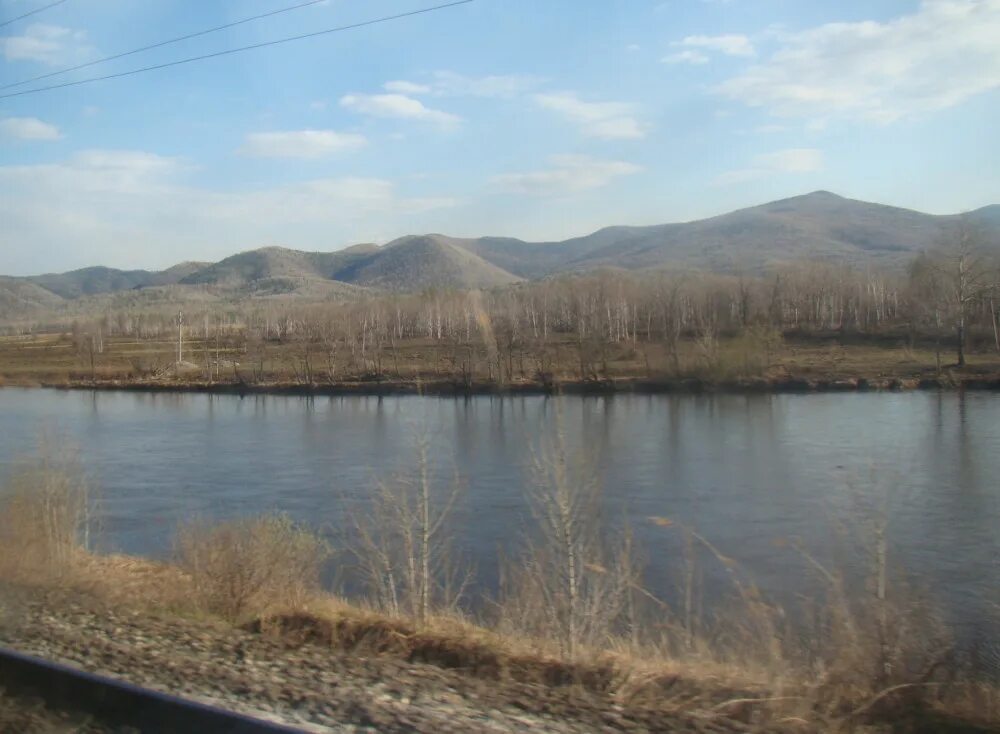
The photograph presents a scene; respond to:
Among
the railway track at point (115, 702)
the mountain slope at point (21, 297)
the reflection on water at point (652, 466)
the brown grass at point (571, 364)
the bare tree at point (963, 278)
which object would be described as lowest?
the reflection on water at point (652, 466)

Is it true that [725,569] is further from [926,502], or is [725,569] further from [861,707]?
[861,707]

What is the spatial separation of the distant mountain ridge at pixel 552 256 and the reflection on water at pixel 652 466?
5681 centimetres

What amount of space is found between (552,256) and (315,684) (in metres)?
164

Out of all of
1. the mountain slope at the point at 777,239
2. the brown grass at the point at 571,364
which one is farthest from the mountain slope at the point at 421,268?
the brown grass at the point at 571,364

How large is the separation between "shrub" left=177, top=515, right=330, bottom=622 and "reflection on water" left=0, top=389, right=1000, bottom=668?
86.4 inches

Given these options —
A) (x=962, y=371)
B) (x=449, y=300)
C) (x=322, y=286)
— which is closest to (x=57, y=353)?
(x=449, y=300)

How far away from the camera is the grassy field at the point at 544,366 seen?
2898 cm

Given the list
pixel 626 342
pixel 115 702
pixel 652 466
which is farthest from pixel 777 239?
pixel 115 702

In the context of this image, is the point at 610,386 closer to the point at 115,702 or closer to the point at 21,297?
the point at 115,702

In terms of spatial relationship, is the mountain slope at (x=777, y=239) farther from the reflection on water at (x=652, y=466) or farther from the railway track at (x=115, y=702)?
the railway track at (x=115, y=702)

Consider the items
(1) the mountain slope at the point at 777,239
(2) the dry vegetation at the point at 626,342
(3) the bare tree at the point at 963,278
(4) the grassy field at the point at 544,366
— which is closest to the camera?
(4) the grassy field at the point at 544,366

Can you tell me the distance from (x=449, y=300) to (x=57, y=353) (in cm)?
2536

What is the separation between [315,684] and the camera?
12.5 ft

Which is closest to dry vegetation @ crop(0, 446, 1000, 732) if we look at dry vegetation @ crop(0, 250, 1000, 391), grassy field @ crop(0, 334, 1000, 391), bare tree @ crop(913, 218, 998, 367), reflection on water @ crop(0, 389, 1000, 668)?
reflection on water @ crop(0, 389, 1000, 668)
